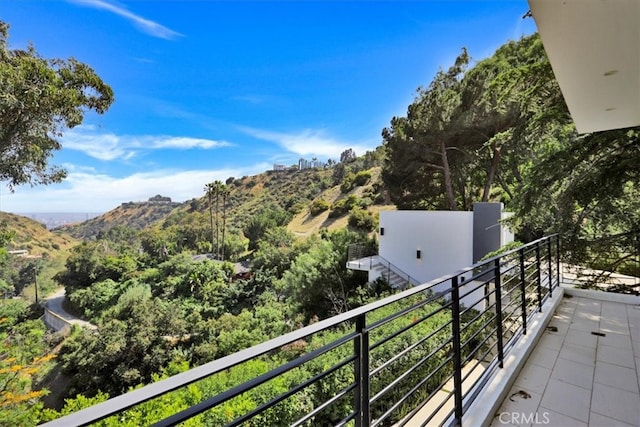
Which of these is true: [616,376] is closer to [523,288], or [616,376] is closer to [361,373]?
[523,288]

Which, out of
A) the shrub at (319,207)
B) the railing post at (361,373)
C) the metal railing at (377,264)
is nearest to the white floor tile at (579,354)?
the railing post at (361,373)

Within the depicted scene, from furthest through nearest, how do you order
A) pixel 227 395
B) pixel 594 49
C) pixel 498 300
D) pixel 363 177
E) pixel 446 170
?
1. pixel 363 177
2. pixel 446 170
3. pixel 498 300
4. pixel 594 49
5. pixel 227 395

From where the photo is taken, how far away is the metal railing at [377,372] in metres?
0.59

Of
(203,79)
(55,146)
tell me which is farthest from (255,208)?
(55,146)

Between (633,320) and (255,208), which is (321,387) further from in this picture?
(255,208)

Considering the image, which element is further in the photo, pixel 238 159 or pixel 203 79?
pixel 238 159

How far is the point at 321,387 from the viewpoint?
3.57 m

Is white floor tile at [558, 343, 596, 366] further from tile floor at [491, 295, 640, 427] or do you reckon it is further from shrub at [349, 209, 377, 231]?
shrub at [349, 209, 377, 231]

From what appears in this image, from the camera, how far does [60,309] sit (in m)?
20.6

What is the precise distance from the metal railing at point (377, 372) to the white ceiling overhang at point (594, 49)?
104cm

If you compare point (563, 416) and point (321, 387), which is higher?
point (563, 416)

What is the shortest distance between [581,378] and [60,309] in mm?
27848

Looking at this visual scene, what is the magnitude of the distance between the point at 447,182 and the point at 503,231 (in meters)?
3.25

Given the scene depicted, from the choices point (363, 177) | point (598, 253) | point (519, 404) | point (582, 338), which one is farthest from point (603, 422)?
point (363, 177)
